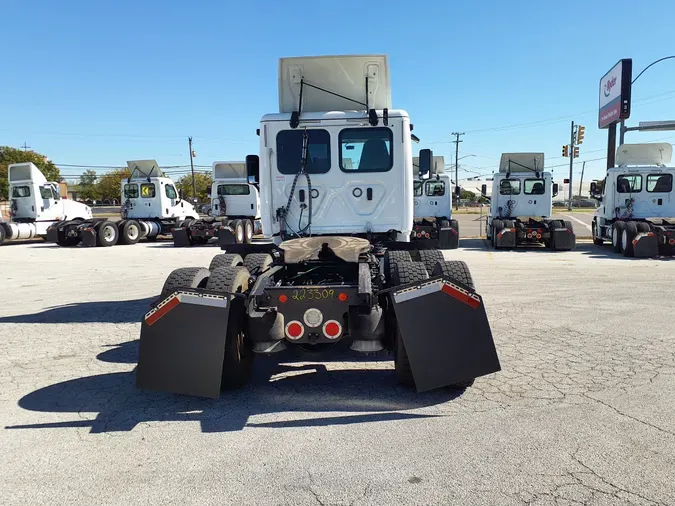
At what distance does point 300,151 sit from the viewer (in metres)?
7.07

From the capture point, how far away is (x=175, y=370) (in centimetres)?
421

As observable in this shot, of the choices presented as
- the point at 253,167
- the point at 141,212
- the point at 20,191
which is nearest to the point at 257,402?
the point at 253,167

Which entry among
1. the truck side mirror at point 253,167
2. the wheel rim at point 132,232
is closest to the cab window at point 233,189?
the wheel rim at point 132,232

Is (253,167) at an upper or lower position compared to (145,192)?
lower

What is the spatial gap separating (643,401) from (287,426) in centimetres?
285

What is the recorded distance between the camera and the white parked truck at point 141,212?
21828mm

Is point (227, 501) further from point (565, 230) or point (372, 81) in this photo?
point (565, 230)

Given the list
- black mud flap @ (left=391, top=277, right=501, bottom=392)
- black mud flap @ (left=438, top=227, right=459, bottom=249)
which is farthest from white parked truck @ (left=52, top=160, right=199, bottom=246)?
black mud flap @ (left=391, top=277, right=501, bottom=392)

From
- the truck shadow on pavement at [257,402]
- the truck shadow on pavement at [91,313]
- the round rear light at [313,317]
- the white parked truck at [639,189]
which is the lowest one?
the truck shadow on pavement at [257,402]

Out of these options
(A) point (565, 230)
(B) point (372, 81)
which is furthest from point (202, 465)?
(A) point (565, 230)

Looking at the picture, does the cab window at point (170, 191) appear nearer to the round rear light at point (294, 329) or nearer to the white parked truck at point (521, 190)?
the white parked truck at point (521, 190)

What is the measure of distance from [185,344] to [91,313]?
15.7 ft

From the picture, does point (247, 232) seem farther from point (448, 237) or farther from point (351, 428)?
point (351, 428)

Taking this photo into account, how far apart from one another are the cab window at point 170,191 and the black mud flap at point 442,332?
21.7m
